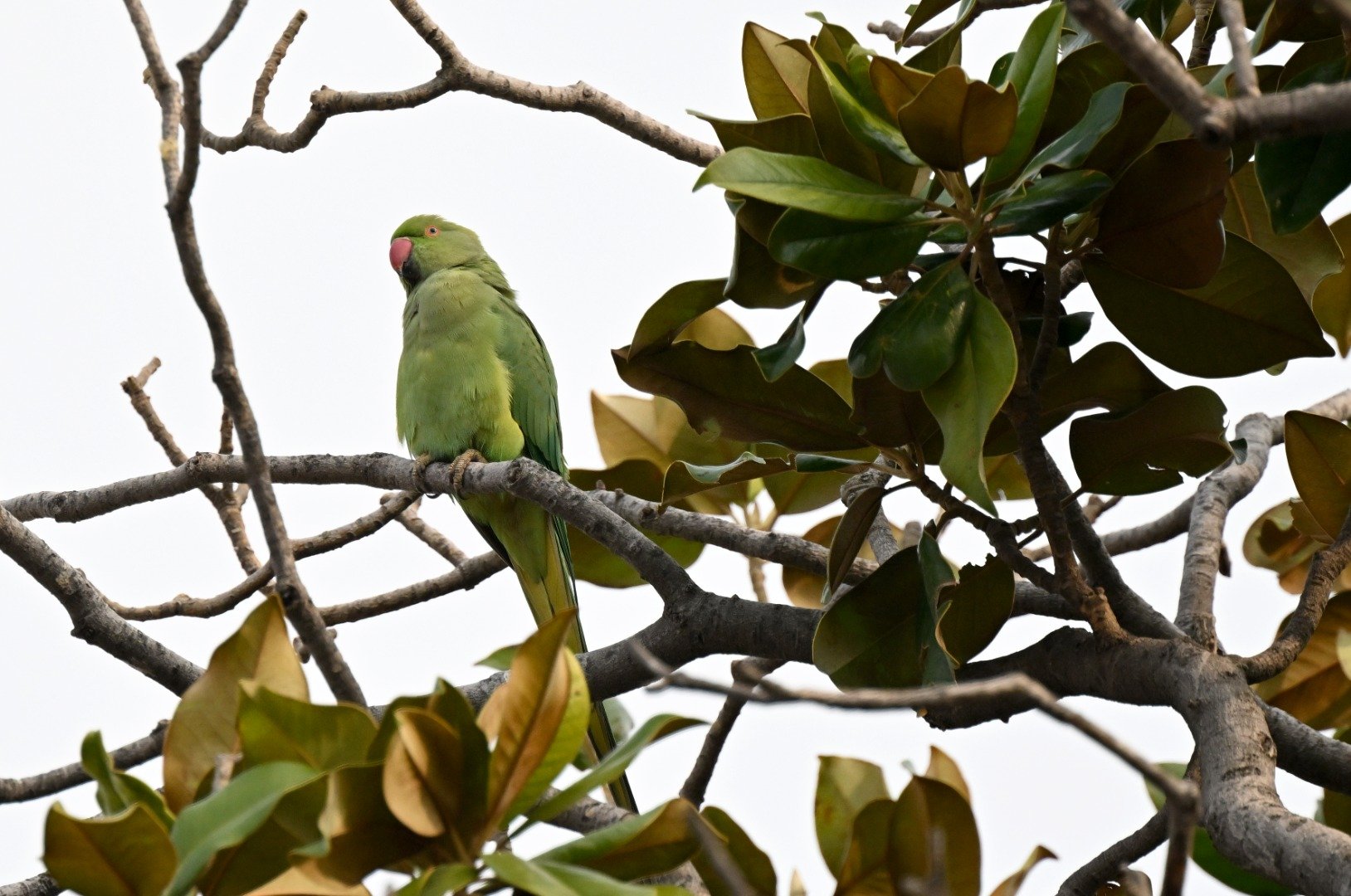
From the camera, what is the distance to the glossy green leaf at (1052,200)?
1188 millimetres

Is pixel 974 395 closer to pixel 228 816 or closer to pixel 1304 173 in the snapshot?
pixel 1304 173

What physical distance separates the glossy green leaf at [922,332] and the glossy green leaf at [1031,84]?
117 mm

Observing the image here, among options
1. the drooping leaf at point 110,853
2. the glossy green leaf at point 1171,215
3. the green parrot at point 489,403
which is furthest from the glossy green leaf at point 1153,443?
the green parrot at point 489,403

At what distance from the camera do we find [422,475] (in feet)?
8.86

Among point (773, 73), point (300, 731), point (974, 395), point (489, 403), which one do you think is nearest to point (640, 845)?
point (300, 731)

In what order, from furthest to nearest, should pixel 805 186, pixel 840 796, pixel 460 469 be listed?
pixel 460 469 → pixel 840 796 → pixel 805 186

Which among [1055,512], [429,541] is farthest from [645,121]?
[1055,512]

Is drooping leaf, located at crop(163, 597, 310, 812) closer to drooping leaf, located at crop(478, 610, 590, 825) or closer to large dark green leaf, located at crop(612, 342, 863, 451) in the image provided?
drooping leaf, located at crop(478, 610, 590, 825)

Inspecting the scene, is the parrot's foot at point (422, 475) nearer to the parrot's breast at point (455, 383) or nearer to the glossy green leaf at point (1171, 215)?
the parrot's breast at point (455, 383)

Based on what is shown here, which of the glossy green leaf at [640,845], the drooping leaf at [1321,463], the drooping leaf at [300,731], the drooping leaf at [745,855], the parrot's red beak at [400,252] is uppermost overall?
the parrot's red beak at [400,252]

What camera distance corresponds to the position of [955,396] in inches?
→ 48.7

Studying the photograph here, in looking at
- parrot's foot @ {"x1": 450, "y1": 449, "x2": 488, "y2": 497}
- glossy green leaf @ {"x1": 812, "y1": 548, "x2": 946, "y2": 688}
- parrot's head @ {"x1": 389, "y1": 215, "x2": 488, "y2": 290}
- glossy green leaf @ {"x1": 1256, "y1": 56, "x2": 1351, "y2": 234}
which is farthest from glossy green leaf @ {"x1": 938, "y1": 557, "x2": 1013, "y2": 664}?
parrot's head @ {"x1": 389, "y1": 215, "x2": 488, "y2": 290}

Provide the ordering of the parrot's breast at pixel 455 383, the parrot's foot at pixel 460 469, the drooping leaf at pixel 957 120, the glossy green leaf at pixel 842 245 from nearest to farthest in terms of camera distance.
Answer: the drooping leaf at pixel 957 120 → the glossy green leaf at pixel 842 245 → the parrot's foot at pixel 460 469 → the parrot's breast at pixel 455 383

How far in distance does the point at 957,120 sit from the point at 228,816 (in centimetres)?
87
